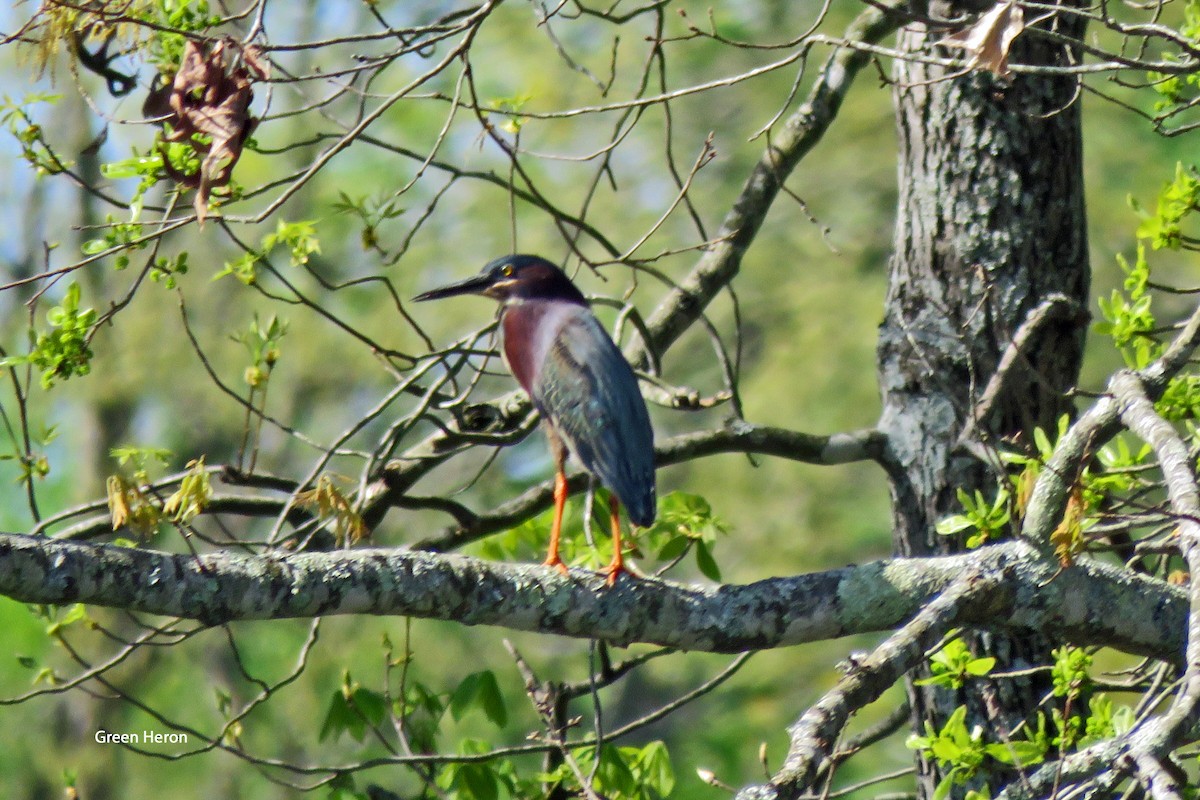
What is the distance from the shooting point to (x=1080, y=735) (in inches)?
125

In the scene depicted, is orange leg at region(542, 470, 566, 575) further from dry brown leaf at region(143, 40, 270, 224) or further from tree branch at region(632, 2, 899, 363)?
dry brown leaf at region(143, 40, 270, 224)

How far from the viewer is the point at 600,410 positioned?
3814 millimetres

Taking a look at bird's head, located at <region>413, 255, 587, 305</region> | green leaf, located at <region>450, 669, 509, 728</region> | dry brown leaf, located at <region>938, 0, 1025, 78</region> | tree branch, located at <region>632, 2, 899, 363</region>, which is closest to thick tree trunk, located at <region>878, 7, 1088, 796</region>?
tree branch, located at <region>632, 2, 899, 363</region>

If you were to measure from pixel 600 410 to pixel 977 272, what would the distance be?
1.25 m

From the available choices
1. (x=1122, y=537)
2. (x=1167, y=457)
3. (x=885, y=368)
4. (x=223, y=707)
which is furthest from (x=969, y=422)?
(x=223, y=707)

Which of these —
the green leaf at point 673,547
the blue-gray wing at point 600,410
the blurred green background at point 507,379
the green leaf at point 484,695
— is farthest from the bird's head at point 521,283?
the blurred green background at point 507,379

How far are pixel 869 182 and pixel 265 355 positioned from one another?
6.77 meters

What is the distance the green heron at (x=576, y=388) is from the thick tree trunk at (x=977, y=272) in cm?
94

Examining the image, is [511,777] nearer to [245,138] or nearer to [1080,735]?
[1080,735]

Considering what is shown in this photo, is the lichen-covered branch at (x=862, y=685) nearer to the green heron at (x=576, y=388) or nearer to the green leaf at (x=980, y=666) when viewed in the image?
the green leaf at (x=980, y=666)

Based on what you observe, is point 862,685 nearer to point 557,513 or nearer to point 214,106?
point 557,513

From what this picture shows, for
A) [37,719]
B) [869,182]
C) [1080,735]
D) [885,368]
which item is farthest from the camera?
[37,719]

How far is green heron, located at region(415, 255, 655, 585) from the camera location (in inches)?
144

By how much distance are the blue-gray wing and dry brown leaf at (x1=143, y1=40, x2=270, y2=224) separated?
51.6 inches
